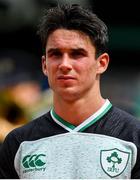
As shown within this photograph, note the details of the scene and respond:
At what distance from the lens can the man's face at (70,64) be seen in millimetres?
4402

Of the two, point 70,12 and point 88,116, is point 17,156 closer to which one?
point 88,116

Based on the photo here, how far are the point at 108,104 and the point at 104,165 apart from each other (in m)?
0.43

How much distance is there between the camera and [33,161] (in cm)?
443

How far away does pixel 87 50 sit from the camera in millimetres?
4457

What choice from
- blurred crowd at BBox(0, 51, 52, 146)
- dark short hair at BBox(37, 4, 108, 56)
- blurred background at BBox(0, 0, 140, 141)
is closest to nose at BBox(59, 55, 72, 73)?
dark short hair at BBox(37, 4, 108, 56)

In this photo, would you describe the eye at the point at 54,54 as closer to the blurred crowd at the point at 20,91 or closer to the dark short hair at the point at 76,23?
the dark short hair at the point at 76,23

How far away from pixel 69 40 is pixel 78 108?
16.4 inches

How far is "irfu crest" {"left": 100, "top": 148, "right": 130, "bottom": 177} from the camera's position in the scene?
170 inches

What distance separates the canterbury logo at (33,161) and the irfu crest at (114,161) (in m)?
0.36

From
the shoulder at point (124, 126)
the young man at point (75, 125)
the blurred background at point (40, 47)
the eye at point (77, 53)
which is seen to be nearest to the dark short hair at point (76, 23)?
the young man at point (75, 125)

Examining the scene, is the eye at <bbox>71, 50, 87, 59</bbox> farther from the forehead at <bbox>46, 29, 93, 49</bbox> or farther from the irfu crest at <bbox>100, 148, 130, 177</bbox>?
the irfu crest at <bbox>100, 148, 130, 177</bbox>

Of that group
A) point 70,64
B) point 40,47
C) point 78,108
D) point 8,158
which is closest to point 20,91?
point 40,47

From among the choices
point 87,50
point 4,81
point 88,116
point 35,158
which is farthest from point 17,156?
point 4,81

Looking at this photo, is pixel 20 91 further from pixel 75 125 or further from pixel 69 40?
pixel 69 40
